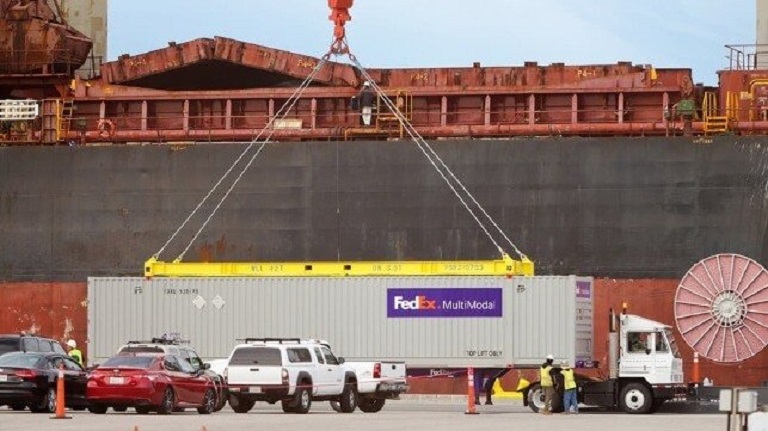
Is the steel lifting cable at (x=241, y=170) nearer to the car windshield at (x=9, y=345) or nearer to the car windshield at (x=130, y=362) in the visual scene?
the car windshield at (x=9, y=345)

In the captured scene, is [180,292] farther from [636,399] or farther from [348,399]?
[636,399]

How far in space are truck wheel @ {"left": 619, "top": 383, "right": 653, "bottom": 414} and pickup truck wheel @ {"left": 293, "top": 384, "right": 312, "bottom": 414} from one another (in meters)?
7.48

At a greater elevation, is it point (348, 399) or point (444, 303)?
point (444, 303)

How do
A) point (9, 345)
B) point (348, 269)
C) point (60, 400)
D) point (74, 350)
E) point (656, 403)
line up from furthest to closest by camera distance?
point (74, 350) < point (348, 269) < point (656, 403) < point (9, 345) < point (60, 400)

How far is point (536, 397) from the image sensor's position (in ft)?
132

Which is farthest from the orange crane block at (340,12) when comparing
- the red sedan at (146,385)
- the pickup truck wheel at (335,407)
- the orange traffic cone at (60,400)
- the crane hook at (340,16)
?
the orange traffic cone at (60,400)

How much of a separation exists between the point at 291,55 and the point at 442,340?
49.5ft

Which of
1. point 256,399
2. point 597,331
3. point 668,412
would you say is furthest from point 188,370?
point 597,331

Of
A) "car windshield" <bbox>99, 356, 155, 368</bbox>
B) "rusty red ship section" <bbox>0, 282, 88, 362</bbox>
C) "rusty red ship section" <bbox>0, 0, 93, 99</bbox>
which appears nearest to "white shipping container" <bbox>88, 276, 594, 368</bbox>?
"rusty red ship section" <bbox>0, 282, 88, 362</bbox>

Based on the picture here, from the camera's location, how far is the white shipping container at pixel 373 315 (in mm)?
42094

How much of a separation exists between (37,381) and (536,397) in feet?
36.8

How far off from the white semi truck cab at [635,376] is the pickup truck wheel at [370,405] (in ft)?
10.7

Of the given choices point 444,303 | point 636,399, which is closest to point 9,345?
point 444,303

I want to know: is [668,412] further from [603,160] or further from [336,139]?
[336,139]
